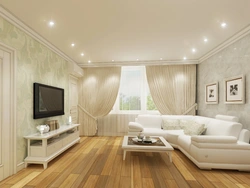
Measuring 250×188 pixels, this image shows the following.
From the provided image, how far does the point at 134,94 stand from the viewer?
5562 millimetres

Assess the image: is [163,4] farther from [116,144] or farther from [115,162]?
[116,144]

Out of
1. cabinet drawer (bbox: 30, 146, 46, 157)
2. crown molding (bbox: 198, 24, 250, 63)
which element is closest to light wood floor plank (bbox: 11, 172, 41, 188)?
cabinet drawer (bbox: 30, 146, 46, 157)

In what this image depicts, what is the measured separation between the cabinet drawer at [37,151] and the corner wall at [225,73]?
161 inches

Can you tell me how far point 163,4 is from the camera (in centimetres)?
220

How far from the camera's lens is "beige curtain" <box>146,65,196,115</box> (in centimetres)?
519

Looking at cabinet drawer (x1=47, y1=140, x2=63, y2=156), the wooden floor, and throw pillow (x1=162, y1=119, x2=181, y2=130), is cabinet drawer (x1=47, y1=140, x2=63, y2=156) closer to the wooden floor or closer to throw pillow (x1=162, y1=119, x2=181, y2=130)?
the wooden floor

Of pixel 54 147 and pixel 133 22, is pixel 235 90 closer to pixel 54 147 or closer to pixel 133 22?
pixel 133 22

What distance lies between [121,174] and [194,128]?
7.34ft

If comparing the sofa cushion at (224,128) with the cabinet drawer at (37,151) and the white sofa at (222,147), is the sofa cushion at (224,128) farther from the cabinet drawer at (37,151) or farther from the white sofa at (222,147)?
the cabinet drawer at (37,151)

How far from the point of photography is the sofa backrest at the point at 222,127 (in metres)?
2.93

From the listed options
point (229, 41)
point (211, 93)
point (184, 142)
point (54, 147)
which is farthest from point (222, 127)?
point (54, 147)

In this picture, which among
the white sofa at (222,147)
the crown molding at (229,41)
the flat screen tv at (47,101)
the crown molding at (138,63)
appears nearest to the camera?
the white sofa at (222,147)

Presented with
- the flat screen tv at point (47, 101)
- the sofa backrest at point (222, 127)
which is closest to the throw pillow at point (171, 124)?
the sofa backrest at point (222, 127)

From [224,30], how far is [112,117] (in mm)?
4149
